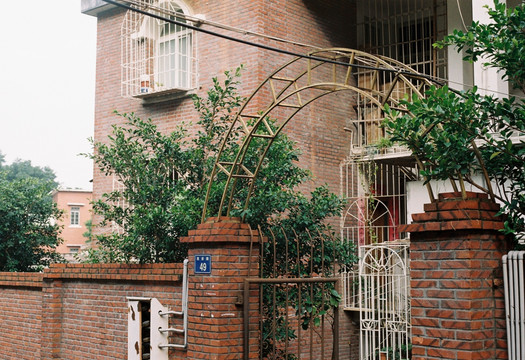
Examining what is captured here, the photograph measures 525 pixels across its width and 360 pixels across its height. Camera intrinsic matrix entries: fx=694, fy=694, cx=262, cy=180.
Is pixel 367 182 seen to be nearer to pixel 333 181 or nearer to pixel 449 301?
pixel 333 181

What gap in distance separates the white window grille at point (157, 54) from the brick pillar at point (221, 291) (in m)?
6.34

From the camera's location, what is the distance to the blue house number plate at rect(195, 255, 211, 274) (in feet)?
28.0

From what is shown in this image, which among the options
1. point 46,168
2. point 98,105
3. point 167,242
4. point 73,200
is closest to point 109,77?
point 98,105

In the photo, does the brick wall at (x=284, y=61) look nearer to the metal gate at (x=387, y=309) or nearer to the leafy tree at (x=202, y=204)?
the metal gate at (x=387, y=309)

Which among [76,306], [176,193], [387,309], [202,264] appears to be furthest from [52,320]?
[387,309]

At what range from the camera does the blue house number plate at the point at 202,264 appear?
8.55 meters

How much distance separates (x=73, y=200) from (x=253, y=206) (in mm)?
43433

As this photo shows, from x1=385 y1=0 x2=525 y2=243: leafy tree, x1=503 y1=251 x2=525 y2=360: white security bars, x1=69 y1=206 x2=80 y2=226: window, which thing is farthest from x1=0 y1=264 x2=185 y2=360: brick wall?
x1=69 y1=206 x2=80 y2=226: window

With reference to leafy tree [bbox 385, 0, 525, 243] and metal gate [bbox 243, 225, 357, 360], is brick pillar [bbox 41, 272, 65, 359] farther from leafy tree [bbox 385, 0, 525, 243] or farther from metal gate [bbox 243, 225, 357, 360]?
leafy tree [bbox 385, 0, 525, 243]

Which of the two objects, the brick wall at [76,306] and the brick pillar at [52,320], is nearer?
the brick wall at [76,306]

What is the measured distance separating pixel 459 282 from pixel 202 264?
3.69m

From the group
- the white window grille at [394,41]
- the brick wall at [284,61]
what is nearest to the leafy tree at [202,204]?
the brick wall at [284,61]

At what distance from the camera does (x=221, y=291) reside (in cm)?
842

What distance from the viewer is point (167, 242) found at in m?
10.1
